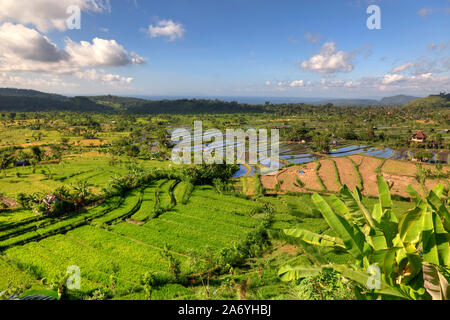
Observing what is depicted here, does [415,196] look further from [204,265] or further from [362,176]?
[362,176]

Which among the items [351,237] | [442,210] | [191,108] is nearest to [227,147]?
[351,237]

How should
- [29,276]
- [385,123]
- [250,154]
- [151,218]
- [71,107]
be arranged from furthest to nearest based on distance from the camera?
[71,107], [385,123], [250,154], [151,218], [29,276]

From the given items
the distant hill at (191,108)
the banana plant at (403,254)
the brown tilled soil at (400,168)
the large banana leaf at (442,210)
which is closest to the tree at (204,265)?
the banana plant at (403,254)

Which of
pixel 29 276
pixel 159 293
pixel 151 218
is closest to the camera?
pixel 159 293

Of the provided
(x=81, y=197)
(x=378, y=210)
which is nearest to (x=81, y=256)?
(x=81, y=197)

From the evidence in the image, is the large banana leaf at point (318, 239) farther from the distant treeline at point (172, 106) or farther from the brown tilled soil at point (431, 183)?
the distant treeline at point (172, 106)
